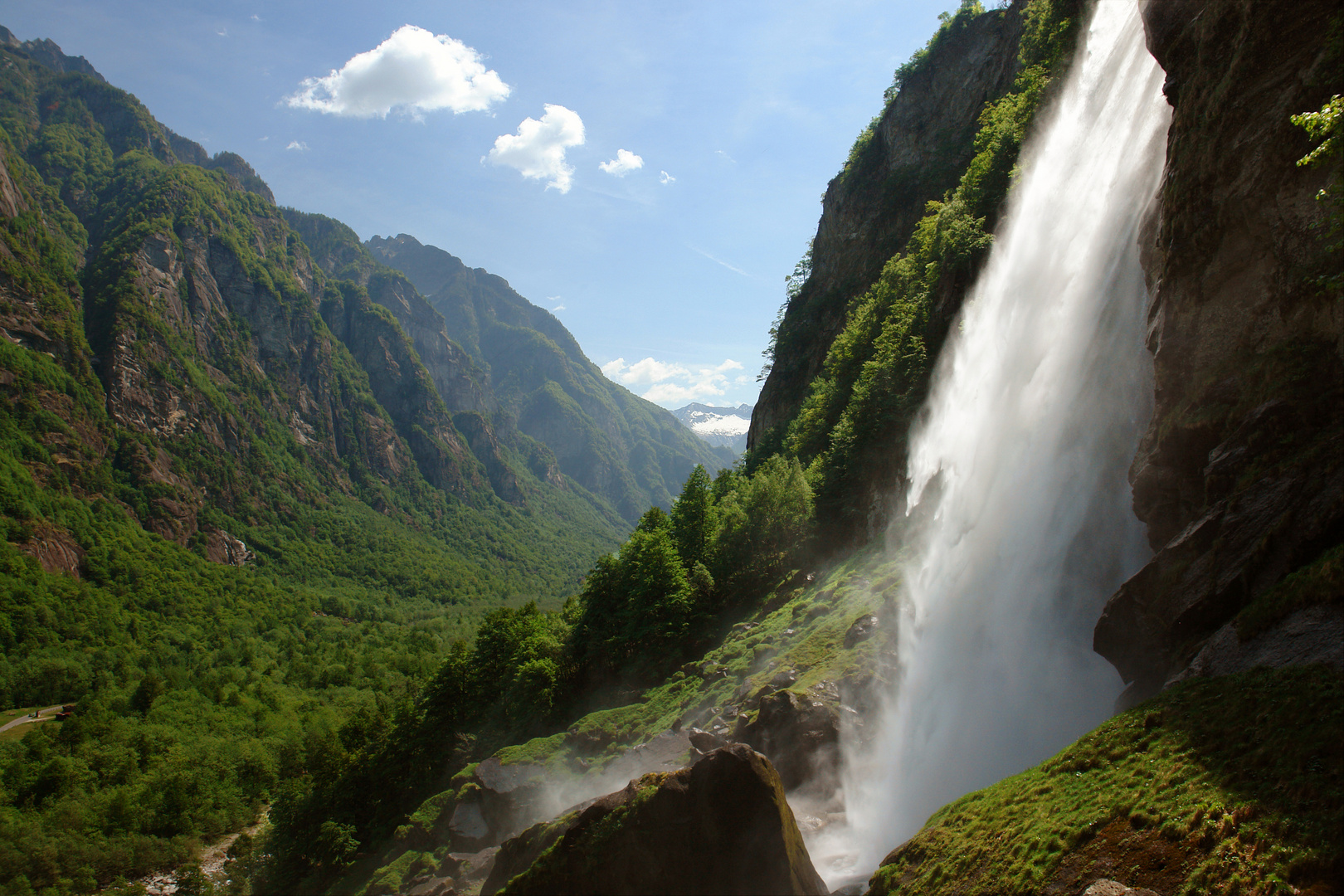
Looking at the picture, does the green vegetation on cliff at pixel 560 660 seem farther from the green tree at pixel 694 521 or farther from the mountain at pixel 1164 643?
the mountain at pixel 1164 643

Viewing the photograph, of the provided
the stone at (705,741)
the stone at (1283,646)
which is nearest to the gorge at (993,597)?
the stone at (1283,646)

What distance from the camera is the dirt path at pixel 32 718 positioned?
313 feet

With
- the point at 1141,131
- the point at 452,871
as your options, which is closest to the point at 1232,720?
the point at 1141,131

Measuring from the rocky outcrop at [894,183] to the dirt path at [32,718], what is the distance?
115 metres

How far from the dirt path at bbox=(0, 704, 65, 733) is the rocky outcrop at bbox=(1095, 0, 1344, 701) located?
13696 centimetres

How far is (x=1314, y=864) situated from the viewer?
27.3 feet

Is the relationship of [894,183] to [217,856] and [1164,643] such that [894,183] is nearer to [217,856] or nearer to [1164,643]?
[1164,643]

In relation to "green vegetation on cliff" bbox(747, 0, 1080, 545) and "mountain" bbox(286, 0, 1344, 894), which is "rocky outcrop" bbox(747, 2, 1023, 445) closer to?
"green vegetation on cliff" bbox(747, 0, 1080, 545)

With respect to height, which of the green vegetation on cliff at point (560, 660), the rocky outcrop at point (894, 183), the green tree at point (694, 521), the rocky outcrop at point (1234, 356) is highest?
the rocky outcrop at point (894, 183)

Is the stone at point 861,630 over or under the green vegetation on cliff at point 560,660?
over

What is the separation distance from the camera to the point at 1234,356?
54.1ft

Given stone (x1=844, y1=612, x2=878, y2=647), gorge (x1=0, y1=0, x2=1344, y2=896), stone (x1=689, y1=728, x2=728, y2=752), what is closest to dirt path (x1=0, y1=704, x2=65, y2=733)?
gorge (x1=0, y1=0, x2=1344, y2=896)

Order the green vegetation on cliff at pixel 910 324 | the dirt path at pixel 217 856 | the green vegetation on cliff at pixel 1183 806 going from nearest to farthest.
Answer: the green vegetation on cliff at pixel 1183 806, the green vegetation on cliff at pixel 910 324, the dirt path at pixel 217 856

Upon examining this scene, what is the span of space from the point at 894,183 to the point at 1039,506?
6155 cm
